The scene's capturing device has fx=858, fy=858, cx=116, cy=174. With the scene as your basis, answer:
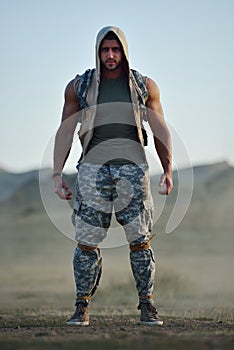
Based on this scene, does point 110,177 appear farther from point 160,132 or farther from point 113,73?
point 113,73

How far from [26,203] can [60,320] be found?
1591 inches

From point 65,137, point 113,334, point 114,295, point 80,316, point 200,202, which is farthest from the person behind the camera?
point 200,202

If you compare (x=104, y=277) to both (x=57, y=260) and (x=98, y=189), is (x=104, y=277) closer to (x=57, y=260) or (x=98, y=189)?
(x=57, y=260)

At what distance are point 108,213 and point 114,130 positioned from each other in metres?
0.69

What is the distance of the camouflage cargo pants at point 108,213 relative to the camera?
7055 millimetres

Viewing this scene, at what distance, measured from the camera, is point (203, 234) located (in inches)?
1294

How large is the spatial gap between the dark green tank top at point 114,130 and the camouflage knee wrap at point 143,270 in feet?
2.53

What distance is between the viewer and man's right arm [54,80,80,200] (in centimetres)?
720

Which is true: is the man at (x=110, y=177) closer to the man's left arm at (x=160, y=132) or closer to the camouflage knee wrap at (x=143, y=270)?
the camouflage knee wrap at (x=143, y=270)

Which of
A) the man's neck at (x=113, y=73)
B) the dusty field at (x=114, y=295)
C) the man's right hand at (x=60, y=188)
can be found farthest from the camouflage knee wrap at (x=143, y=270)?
the man's neck at (x=113, y=73)

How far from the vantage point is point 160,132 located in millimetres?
7324

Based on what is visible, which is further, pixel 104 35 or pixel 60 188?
pixel 60 188

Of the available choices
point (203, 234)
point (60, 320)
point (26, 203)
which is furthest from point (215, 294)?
point (26, 203)

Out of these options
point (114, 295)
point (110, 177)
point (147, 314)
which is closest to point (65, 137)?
point (110, 177)
